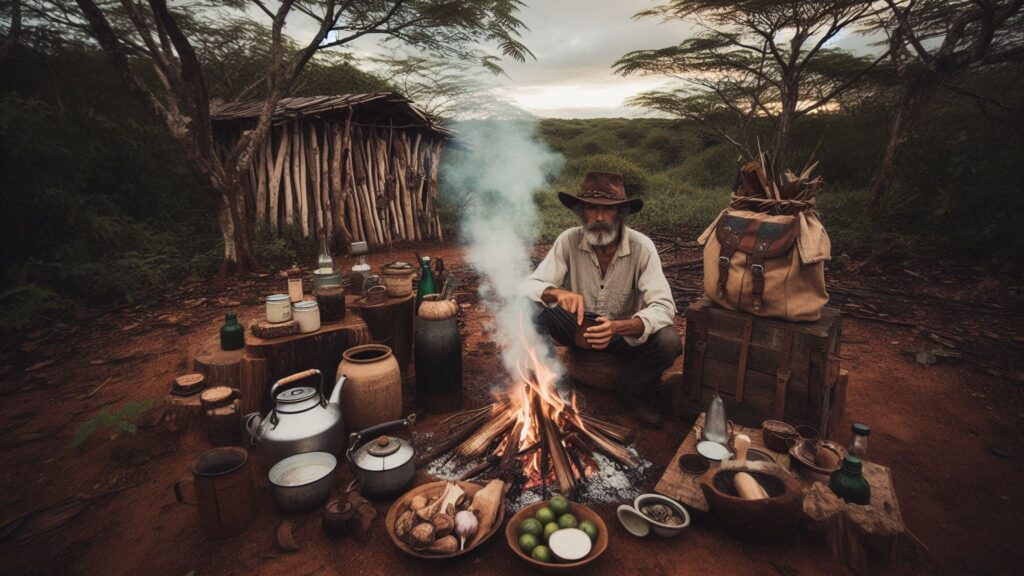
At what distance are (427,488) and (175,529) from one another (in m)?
1.35

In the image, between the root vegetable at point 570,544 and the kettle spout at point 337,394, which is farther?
the kettle spout at point 337,394

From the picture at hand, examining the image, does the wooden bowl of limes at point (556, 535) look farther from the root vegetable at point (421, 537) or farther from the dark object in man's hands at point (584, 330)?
the dark object in man's hands at point (584, 330)

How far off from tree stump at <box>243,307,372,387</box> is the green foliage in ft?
3.13

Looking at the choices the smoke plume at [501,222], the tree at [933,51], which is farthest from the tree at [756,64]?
the smoke plume at [501,222]

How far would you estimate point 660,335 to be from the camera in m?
3.27

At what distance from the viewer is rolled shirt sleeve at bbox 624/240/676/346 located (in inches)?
127

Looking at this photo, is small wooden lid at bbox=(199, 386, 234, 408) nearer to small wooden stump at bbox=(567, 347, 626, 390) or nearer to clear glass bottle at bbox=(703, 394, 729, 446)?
small wooden stump at bbox=(567, 347, 626, 390)

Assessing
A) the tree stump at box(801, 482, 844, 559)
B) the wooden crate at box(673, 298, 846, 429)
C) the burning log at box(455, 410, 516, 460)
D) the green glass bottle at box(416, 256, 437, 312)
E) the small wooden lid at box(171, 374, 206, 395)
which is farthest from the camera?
the green glass bottle at box(416, 256, 437, 312)

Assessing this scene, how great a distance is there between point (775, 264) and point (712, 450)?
1.23m

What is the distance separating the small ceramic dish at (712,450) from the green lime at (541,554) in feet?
3.77

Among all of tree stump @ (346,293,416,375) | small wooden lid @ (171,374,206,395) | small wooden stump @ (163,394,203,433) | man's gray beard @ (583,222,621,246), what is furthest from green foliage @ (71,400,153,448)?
man's gray beard @ (583,222,621,246)

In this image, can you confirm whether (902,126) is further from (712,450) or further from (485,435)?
(485,435)

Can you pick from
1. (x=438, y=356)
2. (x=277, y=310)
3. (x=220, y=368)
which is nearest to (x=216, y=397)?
(x=220, y=368)

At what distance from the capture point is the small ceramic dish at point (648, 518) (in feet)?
7.22
